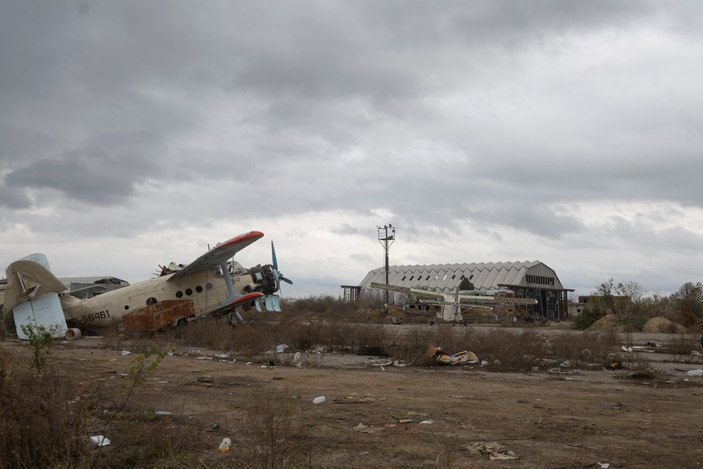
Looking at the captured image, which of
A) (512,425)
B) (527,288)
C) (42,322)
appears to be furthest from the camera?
(527,288)

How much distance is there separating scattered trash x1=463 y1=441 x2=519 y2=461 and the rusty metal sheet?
17709 millimetres

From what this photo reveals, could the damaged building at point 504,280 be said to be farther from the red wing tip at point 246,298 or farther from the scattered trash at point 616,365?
the scattered trash at point 616,365

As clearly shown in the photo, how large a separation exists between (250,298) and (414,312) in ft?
65.2

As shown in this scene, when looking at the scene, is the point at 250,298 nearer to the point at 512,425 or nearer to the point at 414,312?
the point at 512,425

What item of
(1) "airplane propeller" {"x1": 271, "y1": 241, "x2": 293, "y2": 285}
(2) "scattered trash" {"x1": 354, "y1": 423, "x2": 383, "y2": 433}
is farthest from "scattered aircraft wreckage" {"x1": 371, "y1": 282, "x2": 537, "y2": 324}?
(2) "scattered trash" {"x1": 354, "y1": 423, "x2": 383, "y2": 433}

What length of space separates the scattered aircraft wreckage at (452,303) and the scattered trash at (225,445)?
3219 centimetres

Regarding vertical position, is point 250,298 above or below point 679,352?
above

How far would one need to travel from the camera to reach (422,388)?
33.6 feet

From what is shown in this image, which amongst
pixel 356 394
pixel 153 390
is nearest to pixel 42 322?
pixel 153 390

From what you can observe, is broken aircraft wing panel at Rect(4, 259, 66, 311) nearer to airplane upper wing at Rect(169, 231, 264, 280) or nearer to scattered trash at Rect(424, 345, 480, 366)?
airplane upper wing at Rect(169, 231, 264, 280)

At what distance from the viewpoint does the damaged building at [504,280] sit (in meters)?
57.8

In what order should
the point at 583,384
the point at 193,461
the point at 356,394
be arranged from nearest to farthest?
the point at 193,461, the point at 356,394, the point at 583,384

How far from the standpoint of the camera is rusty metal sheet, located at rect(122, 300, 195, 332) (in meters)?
21.5

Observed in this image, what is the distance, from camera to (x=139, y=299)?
22.9m
